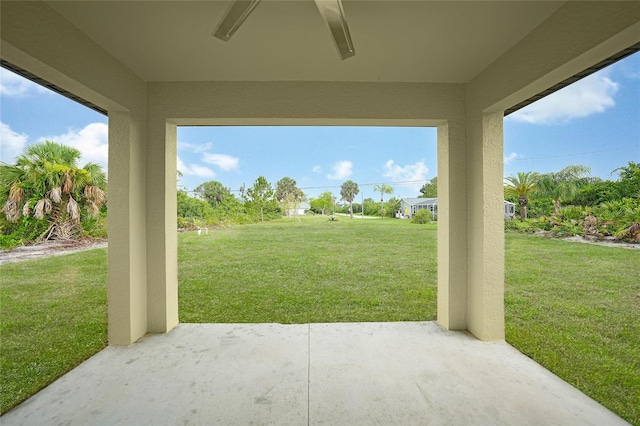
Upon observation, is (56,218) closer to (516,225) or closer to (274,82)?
(274,82)

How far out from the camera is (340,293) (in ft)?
14.5

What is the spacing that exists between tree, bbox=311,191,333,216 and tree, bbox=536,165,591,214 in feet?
11.7

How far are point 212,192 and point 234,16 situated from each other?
4648mm

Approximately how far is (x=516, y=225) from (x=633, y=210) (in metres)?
1.21

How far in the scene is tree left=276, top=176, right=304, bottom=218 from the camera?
596 centimetres

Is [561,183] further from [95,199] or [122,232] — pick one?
[95,199]

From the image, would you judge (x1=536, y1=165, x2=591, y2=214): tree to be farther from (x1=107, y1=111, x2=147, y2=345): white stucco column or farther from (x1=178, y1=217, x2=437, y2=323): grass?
(x1=107, y1=111, x2=147, y2=345): white stucco column

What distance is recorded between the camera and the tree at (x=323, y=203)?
6137mm

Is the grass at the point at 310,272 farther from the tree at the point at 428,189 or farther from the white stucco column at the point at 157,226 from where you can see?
the white stucco column at the point at 157,226

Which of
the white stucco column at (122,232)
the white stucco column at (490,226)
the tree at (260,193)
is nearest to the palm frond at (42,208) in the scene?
the white stucco column at (122,232)

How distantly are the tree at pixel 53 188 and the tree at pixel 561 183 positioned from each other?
6349mm

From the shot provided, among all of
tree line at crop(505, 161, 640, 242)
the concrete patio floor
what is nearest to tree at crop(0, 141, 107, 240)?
the concrete patio floor

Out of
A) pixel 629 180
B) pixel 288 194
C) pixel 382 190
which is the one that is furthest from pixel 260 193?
pixel 629 180

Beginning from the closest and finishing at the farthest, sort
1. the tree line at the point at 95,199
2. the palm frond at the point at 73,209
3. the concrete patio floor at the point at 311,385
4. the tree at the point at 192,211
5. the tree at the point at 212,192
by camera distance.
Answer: the concrete patio floor at the point at 311,385 < the tree line at the point at 95,199 < the palm frond at the point at 73,209 < the tree at the point at 192,211 < the tree at the point at 212,192
